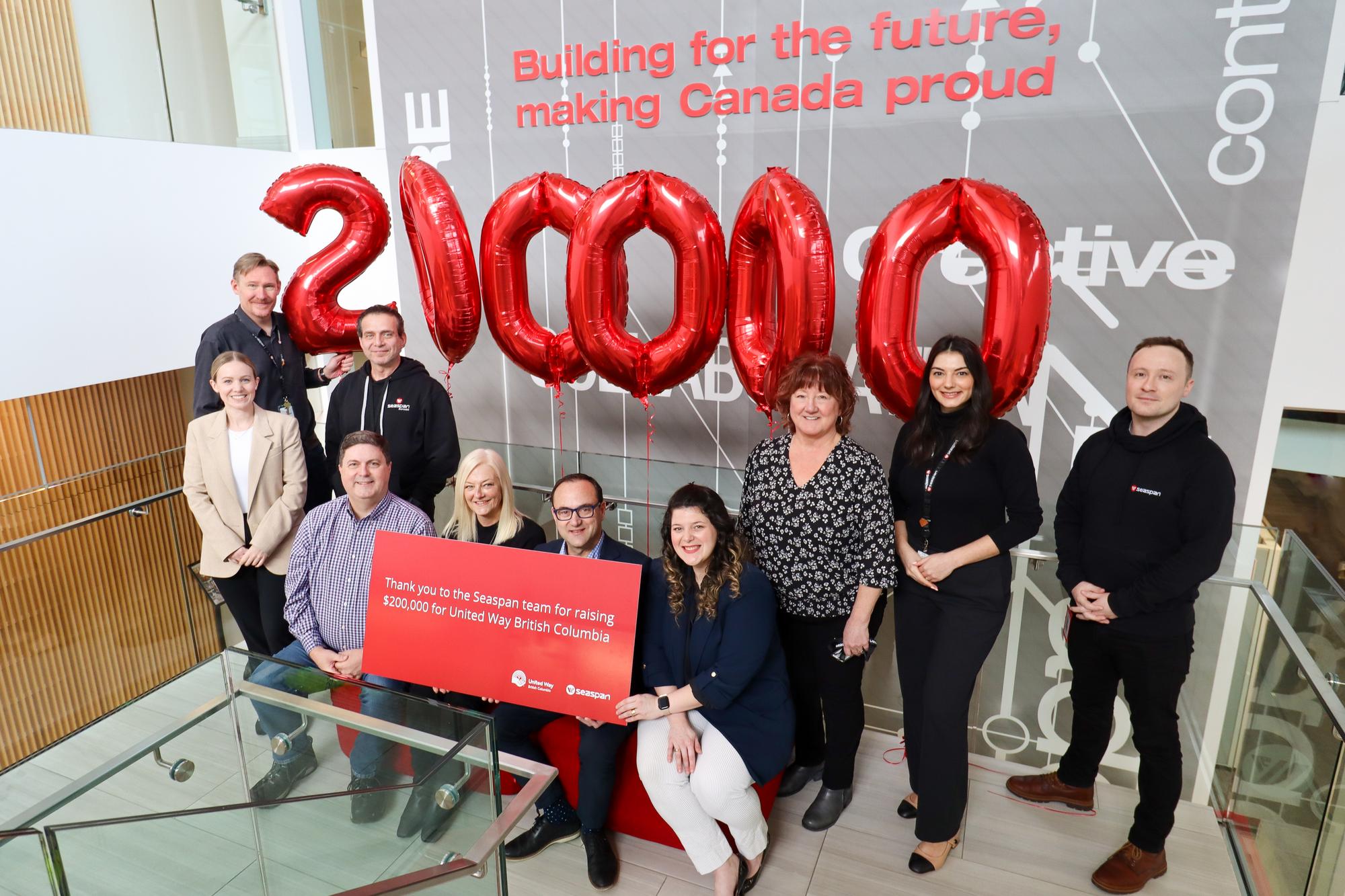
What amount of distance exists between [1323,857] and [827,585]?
148 cm

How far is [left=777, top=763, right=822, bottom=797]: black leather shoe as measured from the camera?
2.96 meters

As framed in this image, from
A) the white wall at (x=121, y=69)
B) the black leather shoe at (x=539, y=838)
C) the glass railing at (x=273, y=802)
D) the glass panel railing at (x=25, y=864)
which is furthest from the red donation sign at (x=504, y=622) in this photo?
the white wall at (x=121, y=69)

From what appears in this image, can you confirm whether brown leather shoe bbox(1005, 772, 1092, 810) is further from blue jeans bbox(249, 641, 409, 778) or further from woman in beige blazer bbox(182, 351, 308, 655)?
woman in beige blazer bbox(182, 351, 308, 655)

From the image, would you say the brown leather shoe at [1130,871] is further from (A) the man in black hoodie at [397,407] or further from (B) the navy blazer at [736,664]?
(A) the man in black hoodie at [397,407]

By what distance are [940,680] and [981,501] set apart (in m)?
0.59

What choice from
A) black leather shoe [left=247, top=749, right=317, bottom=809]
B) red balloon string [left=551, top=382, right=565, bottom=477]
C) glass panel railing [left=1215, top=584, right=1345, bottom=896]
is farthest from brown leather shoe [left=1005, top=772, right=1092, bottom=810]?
red balloon string [left=551, top=382, right=565, bottom=477]

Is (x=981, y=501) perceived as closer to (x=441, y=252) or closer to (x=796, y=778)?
(x=796, y=778)

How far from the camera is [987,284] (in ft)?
8.17

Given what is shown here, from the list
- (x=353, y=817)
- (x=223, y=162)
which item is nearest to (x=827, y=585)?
(x=353, y=817)

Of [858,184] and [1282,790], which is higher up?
[858,184]

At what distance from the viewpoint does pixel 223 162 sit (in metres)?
4.36

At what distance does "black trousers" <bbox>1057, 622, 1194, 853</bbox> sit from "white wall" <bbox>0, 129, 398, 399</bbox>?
4230 millimetres

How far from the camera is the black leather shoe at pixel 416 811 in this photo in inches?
64.1

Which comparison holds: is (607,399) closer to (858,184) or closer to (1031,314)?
(858,184)
